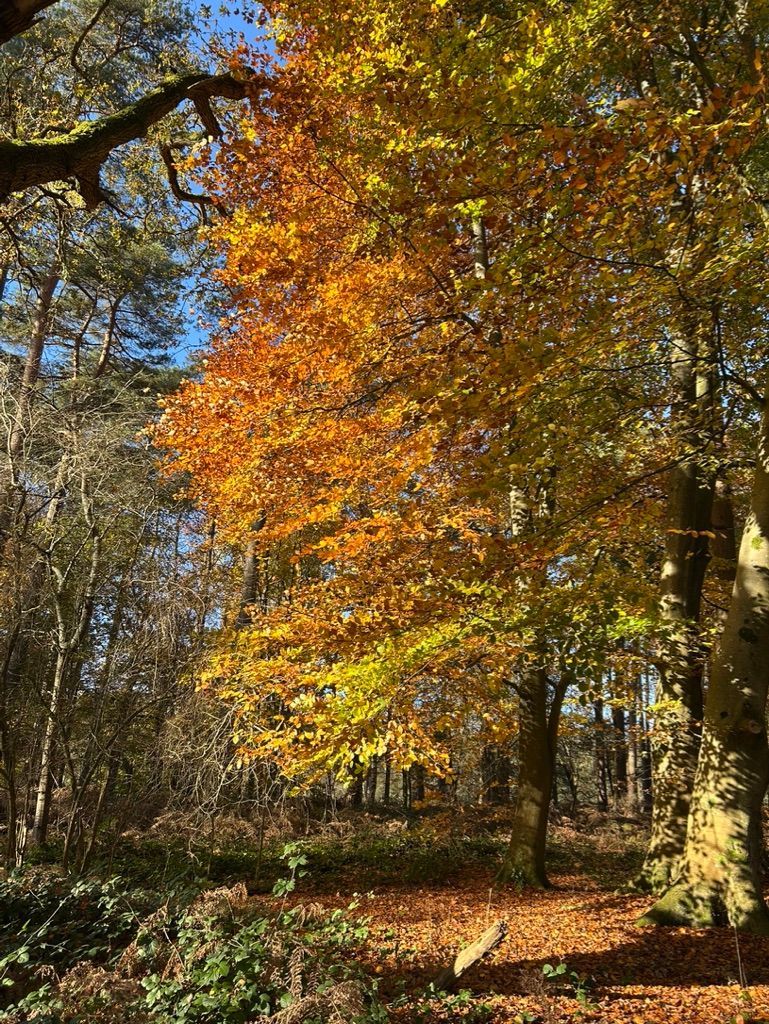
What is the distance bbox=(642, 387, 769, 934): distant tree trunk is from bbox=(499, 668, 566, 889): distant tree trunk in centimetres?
316

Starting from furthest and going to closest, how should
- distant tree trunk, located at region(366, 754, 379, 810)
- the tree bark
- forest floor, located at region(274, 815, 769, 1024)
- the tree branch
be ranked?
1. distant tree trunk, located at region(366, 754, 379, 810)
2. forest floor, located at region(274, 815, 769, 1024)
3. the tree branch
4. the tree bark

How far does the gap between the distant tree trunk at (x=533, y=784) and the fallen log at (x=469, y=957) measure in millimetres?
4572

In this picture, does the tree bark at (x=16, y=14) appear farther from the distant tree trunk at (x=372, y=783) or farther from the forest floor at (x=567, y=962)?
the distant tree trunk at (x=372, y=783)

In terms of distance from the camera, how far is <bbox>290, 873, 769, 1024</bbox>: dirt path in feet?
12.9

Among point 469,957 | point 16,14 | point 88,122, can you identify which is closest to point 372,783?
point 469,957

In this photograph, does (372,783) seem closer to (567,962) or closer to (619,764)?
(619,764)

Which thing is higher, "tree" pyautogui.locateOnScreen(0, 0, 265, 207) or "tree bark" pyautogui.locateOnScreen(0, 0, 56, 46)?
"tree" pyautogui.locateOnScreen(0, 0, 265, 207)

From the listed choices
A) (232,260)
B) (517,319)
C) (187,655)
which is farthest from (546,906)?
(232,260)

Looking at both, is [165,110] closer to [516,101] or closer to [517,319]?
[516,101]

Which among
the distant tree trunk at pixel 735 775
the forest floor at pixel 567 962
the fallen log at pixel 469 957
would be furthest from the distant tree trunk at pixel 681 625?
the fallen log at pixel 469 957

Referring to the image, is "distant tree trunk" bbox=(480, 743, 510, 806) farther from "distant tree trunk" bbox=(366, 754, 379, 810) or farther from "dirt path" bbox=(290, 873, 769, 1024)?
"dirt path" bbox=(290, 873, 769, 1024)

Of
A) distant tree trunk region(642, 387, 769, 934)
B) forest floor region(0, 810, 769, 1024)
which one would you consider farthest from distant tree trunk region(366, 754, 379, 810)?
distant tree trunk region(642, 387, 769, 934)

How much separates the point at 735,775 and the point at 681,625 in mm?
1844

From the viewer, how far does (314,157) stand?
7.80 meters
